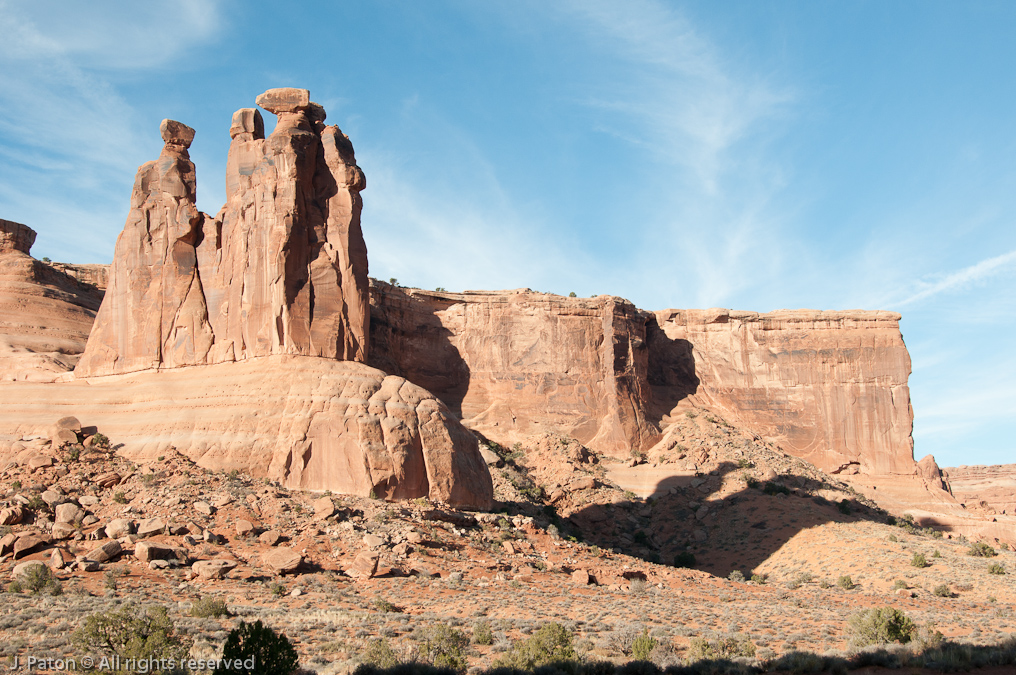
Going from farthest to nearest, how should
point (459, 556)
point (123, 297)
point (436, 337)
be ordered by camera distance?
point (436, 337) < point (123, 297) < point (459, 556)

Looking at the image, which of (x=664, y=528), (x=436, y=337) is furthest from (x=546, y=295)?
(x=664, y=528)

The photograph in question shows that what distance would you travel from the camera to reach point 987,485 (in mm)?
101875

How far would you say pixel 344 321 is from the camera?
3397 centimetres

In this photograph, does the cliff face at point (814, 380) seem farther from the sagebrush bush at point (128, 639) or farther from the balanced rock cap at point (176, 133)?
the sagebrush bush at point (128, 639)

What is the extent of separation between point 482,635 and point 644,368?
146ft

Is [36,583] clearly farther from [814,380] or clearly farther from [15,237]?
[814,380]

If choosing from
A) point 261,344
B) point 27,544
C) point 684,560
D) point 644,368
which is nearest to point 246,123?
point 261,344

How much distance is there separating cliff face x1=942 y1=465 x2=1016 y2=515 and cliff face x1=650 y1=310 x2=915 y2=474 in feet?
86.1

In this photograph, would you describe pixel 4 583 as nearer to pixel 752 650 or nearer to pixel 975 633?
pixel 752 650

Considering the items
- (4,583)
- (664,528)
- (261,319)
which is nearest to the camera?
(4,583)

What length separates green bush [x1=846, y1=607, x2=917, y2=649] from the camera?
19500 millimetres

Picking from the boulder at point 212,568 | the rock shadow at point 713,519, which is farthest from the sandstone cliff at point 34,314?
the rock shadow at point 713,519

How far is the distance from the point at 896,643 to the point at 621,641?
6.65m

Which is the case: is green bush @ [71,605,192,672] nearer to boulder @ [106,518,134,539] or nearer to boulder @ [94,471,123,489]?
boulder @ [106,518,134,539]
